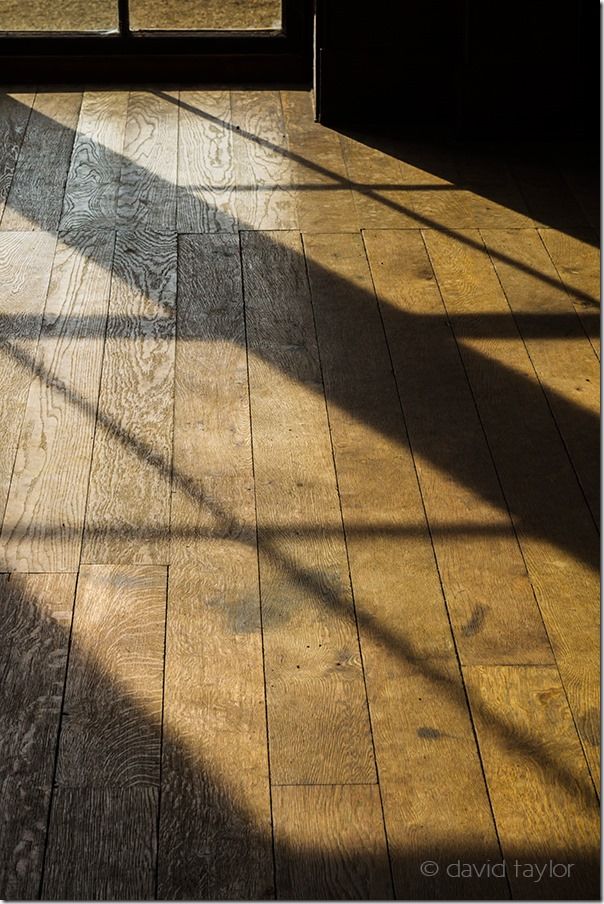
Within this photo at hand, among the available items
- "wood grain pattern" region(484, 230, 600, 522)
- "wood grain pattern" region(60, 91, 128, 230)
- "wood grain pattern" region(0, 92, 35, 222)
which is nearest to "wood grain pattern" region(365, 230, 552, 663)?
"wood grain pattern" region(484, 230, 600, 522)

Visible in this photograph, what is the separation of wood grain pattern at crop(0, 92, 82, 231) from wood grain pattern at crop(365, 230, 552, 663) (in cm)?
100

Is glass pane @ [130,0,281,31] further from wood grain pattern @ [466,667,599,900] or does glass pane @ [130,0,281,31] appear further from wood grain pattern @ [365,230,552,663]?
wood grain pattern @ [466,667,599,900]

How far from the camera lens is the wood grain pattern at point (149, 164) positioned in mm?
3748

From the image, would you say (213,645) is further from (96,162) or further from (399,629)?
(96,162)

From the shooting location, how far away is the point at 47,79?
4.71m

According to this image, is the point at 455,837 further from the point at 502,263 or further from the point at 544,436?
the point at 502,263

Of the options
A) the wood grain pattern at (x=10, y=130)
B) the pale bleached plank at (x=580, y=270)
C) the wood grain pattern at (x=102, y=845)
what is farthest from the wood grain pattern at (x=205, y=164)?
the wood grain pattern at (x=102, y=845)

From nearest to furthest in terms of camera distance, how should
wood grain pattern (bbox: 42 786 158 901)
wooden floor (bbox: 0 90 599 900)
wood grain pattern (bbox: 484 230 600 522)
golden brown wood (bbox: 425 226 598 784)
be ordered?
wood grain pattern (bbox: 42 786 158 901), wooden floor (bbox: 0 90 599 900), golden brown wood (bbox: 425 226 598 784), wood grain pattern (bbox: 484 230 600 522)

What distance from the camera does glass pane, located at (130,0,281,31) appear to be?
15.5 ft

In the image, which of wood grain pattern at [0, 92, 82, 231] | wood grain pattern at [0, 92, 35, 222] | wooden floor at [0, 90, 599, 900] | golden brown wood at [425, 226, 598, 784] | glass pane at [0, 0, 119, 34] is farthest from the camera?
glass pane at [0, 0, 119, 34]

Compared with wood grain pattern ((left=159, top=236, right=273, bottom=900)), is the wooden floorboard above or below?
above

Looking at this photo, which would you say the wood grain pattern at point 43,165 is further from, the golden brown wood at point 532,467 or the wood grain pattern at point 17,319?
the golden brown wood at point 532,467

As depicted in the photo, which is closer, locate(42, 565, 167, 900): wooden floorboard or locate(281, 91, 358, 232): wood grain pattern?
locate(42, 565, 167, 900): wooden floorboard

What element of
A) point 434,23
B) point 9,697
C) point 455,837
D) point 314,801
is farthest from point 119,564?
point 434,23
